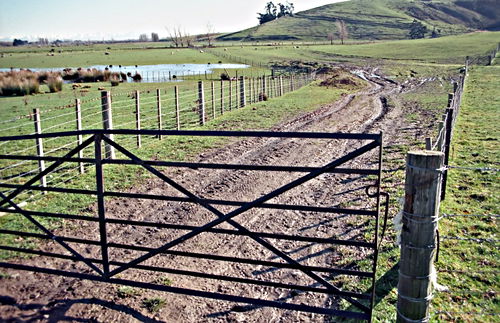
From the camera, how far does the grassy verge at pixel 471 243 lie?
471 centimetres

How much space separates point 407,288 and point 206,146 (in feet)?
31.3

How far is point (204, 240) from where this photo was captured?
21.0 ft

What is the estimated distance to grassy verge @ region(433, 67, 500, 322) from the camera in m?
4.71

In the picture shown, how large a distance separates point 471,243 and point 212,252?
3.57 metres

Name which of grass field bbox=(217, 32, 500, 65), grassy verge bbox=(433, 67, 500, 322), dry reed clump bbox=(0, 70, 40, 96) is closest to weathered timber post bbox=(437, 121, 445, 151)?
grassy verge bbox=(433, 67, 500, 322)

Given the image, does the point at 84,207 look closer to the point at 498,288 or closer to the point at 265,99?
the point at 498,288

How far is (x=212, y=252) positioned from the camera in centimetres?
602

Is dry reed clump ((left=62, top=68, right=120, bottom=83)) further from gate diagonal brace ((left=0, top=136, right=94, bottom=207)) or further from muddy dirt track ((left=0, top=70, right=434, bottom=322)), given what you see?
gate diagonal brace ((left=0, top=136, right=94, bottom=207))

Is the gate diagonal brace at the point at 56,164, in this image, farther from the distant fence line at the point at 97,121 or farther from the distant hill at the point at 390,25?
Answer: the distant hill at the point at 390,25

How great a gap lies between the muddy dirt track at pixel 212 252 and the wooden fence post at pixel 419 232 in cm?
122

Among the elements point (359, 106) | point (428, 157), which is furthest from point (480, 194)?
point (359, 106)

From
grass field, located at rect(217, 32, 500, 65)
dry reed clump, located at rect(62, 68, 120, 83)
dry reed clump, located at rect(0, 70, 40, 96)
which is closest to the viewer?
dry reed clump, located at rect(0, 70, 40, 96)

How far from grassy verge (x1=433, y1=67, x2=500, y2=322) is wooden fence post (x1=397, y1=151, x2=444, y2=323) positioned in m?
1.04

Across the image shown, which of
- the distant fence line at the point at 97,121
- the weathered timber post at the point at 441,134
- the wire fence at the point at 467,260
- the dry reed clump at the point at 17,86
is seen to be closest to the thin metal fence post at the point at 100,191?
the distant fence line at the point at 97,121
